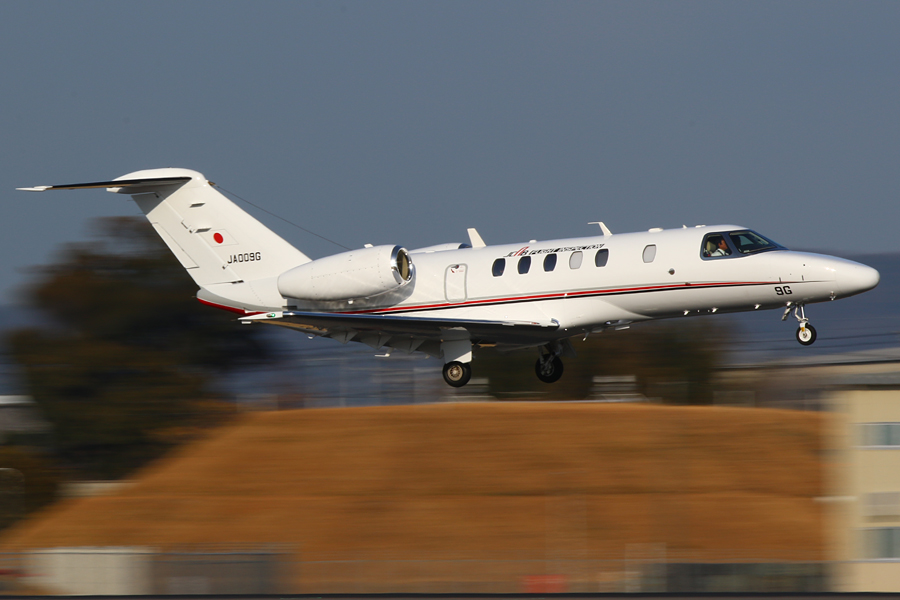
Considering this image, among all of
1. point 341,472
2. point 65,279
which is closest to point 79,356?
point 65,279

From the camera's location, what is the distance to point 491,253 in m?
22.3

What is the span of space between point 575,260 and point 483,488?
20.9 ft

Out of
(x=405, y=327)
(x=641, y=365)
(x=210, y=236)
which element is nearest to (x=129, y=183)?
(x=210, y=236)

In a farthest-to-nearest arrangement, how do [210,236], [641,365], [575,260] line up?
[641,365]
[210,236]
[575,260]

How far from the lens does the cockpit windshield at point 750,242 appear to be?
66.5ft

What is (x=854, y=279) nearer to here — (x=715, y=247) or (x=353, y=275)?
(x=715, y=247)

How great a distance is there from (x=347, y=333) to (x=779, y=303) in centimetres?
864

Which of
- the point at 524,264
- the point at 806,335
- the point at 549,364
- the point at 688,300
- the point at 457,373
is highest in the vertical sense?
the point at 524,264

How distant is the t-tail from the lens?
24.0 m

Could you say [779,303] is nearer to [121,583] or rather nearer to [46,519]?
[121,583]

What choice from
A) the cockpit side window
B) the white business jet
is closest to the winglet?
the white business jet

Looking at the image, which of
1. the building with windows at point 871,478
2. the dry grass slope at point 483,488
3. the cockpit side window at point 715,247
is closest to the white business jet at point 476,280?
the cockpit side window at point 715,247

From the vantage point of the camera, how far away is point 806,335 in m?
20.6

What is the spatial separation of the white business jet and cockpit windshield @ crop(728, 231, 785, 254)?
0.03 meters
